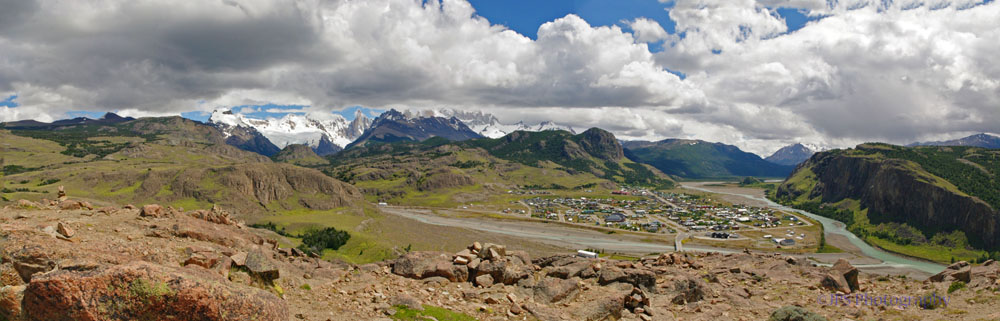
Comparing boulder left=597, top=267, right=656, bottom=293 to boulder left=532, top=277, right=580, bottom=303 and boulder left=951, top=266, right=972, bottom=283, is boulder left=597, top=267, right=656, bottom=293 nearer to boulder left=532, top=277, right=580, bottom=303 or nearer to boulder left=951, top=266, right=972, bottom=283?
boulder left=532, top=277, right=580, bottom=303

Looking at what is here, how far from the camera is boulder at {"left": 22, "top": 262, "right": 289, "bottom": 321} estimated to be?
13.0m

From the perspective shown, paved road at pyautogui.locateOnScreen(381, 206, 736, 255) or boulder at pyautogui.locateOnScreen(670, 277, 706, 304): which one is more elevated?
boulder at pyautogui.locateOnScreen(670, 277, 706, 304)

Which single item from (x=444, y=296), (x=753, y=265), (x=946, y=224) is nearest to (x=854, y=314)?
(x=753, y=265)

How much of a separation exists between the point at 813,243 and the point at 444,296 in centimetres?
17664

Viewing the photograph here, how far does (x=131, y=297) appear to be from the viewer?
13.6m

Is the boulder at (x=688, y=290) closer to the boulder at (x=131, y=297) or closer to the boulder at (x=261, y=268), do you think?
the boulder at (x=261, y=268)

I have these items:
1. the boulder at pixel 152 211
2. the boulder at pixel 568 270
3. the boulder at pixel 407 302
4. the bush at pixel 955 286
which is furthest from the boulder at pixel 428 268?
the bush at pixel 955 286

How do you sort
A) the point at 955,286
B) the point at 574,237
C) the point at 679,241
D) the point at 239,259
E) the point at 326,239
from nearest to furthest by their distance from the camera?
the point at 239,259
the point at 955,286
the point at 326,239
the point at 679,241
the point at 574,237

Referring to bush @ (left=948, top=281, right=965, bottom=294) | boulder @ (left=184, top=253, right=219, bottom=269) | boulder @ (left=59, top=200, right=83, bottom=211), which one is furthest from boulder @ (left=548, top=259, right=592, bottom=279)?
boulder @ (left=59, top=200, right=83, bottom=211)

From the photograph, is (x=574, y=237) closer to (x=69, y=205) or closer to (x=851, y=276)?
(x=851, y=276)

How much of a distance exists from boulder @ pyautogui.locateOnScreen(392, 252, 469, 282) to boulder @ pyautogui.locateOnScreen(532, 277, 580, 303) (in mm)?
5618

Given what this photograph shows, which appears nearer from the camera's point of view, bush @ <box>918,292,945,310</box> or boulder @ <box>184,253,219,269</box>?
boulder @ <box>184,253,219,269</box>

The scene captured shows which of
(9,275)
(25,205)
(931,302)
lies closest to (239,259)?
(9,275)

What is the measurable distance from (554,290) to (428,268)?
949 centimetres
